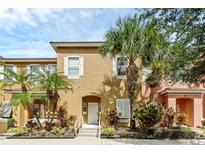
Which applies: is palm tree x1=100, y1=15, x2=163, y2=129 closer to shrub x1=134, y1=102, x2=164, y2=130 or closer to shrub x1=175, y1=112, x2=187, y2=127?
shrub x1=134, y1=102, x2=164, y2=130

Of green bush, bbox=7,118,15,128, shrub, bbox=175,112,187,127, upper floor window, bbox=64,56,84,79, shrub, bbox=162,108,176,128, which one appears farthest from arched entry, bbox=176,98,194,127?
green bush, bbox=7,118,15,128

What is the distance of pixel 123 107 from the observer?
835 inches

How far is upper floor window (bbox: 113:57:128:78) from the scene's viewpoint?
21.8 meters

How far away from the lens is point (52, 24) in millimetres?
20719

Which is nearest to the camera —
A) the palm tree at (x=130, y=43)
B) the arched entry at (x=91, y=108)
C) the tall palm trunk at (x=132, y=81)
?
the palm tree at (x=130, y=43)

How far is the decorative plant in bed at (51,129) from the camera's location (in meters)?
18.0

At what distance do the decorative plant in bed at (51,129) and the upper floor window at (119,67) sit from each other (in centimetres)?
460

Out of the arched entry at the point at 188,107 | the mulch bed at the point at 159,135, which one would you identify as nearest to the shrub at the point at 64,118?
the mulch bed at the point at 159,135

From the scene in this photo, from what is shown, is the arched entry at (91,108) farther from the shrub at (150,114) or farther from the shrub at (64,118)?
the shrub at (150,114)

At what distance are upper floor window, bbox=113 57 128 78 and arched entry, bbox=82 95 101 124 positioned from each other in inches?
112

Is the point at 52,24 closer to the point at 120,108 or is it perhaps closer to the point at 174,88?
the point at 120,108

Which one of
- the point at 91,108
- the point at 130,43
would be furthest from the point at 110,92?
the point at 130,43
